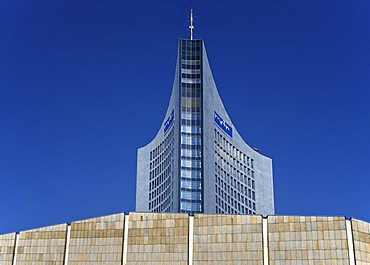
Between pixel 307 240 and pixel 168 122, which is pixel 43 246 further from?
pixel 168 122

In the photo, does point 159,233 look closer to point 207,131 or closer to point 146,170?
point 207,131

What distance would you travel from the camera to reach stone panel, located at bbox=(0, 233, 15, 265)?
2276 inches

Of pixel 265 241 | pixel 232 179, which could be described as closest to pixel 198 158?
pixel 232 179

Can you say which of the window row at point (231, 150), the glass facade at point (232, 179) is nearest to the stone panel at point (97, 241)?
the glass facade at point (232, 179)

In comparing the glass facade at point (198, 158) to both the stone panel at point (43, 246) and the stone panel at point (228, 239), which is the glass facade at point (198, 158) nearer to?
the stone panel at point (43, 246)

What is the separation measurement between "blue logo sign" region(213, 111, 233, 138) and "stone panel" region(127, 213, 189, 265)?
111479mm

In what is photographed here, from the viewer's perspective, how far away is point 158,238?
2151 inches

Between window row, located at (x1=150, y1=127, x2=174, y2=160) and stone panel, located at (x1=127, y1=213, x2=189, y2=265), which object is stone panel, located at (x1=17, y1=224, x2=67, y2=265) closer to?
stone panel, located at (x1=127, y1=213, x2=189, y2=265)

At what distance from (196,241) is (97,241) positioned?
28.5 feet

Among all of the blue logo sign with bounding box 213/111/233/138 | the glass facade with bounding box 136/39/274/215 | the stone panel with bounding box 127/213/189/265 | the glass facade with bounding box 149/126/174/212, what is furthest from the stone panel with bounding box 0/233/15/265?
the blue logo sign with bounding box 213/111/233/138

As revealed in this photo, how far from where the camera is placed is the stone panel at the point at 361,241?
51281mm

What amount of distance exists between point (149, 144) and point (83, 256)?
5395 inches

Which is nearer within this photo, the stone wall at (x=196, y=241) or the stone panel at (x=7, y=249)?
the stone wall at (x=196, y=241)

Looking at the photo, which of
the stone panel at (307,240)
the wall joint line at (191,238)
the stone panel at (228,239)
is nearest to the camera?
the stone panel at (307,240)
